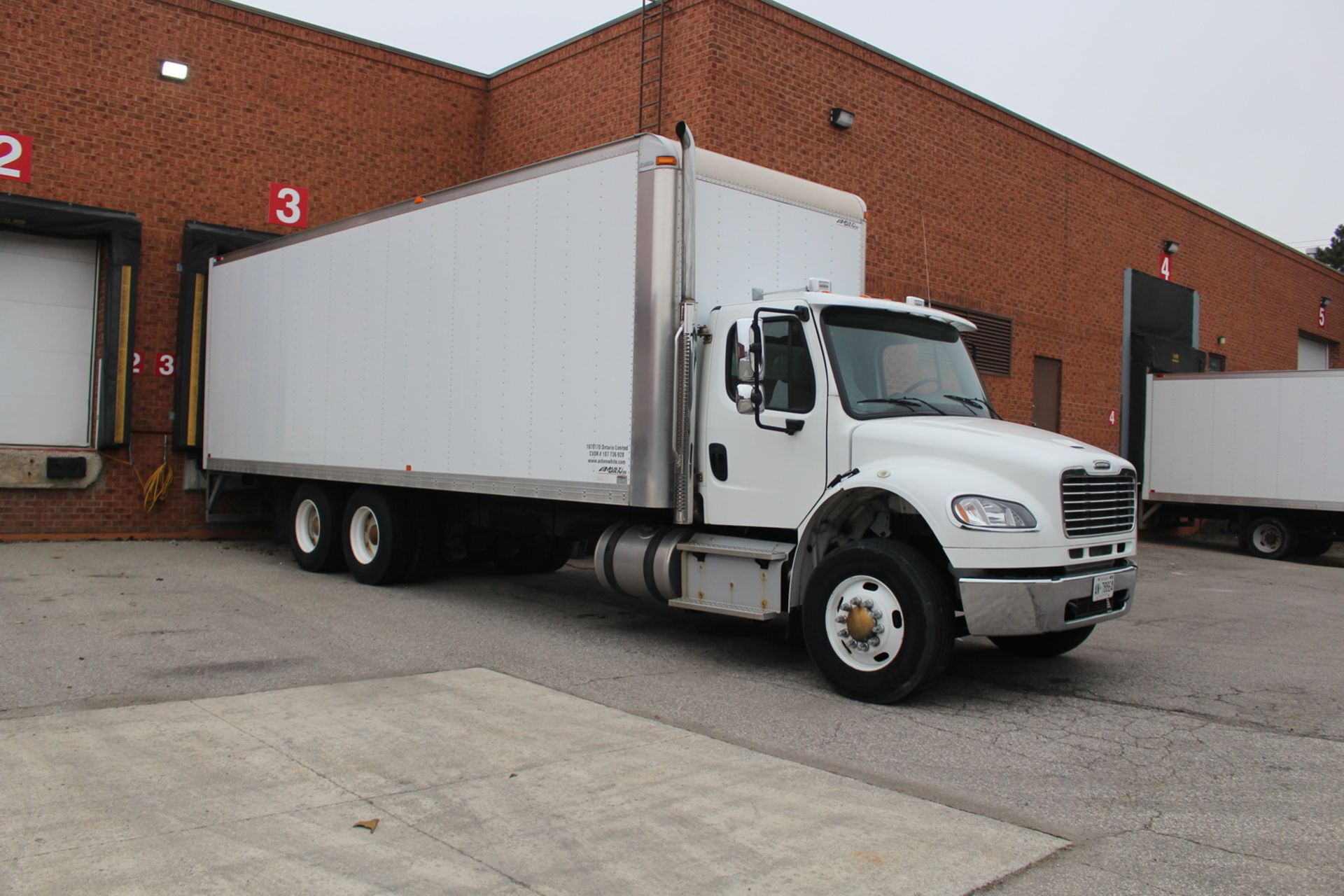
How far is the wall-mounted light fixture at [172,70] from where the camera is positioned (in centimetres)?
1516

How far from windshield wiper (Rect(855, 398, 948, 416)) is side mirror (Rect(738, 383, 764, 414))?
2.20 ft

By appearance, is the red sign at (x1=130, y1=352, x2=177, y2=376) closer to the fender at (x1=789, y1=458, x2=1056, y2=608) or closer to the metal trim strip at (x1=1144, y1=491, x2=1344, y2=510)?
the fender at (x1=789, y1=458, x2=1056, y2=608)

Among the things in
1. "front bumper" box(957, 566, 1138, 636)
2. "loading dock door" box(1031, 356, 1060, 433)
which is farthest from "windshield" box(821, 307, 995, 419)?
"loading dock door" box(1031, 356, 1060, 433)

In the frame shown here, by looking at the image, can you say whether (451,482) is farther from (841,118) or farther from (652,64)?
(841,118)

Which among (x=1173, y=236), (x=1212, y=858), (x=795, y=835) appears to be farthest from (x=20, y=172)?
(x=1173, y=236)

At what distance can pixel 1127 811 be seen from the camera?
191 inches

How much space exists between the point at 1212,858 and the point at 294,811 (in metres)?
3.70

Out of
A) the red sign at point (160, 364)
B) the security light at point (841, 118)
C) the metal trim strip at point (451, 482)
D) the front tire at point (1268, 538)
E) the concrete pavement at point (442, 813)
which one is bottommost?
the concrete pavement at point (442, 813)

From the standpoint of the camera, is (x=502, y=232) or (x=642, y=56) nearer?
(x=502, y=232)

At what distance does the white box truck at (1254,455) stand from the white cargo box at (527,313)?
39.8 feet

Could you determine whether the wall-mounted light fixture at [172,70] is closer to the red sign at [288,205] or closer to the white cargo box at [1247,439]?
the red sign at [288,205]

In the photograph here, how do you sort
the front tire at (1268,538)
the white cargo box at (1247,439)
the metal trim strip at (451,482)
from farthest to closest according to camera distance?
the front tire at (1268,538) < the white cargo box at (1247,439) < the metal trim strip at (451,482)

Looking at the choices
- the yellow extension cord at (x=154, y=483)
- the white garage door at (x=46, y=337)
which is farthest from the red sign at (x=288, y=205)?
the yellow extension cord at (x=154, y=483)

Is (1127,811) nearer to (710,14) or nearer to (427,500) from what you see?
(427,500)
